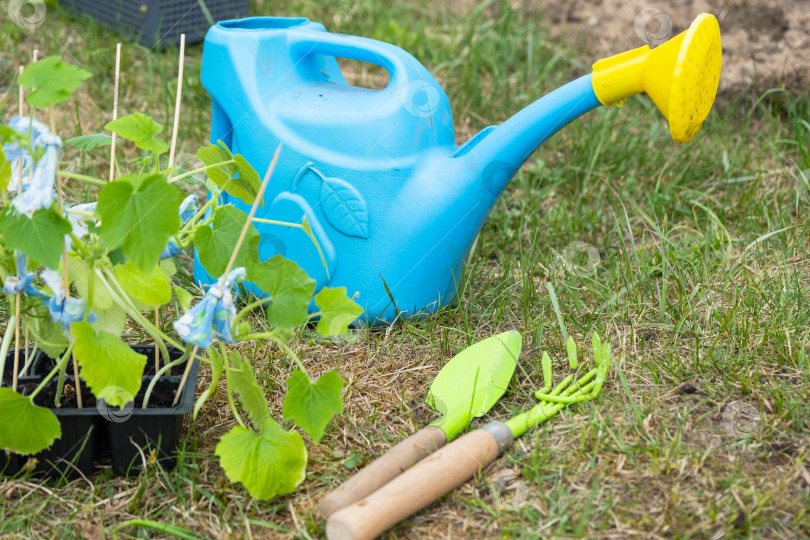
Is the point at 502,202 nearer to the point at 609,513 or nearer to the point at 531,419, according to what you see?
the point at 531,419

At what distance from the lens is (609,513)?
0.88 metres

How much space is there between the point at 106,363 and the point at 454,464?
404 mm

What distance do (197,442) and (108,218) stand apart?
36 centimetres

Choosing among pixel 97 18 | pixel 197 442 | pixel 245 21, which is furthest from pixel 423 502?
pixel 97 18

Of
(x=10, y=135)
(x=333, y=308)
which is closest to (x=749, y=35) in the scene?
(x=333, y=308)

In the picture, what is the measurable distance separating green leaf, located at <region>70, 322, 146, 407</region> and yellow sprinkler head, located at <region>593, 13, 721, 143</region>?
710 millimetres

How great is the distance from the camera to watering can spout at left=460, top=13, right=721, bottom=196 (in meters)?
1.00

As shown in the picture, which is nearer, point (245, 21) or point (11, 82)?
point (245, 21)

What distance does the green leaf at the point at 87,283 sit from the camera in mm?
851

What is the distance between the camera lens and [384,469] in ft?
2.97

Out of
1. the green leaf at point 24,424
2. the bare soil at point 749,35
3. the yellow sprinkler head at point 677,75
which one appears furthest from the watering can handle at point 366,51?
the bare soil at point 749,35

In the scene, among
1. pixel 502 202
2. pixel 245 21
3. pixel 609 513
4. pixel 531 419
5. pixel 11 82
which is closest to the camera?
pixel 609 513

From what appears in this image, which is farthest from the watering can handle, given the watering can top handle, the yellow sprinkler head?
the yellow sprinkler head

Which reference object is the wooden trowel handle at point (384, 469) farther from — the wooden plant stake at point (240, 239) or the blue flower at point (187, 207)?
the blue flower at point (187, 207)
